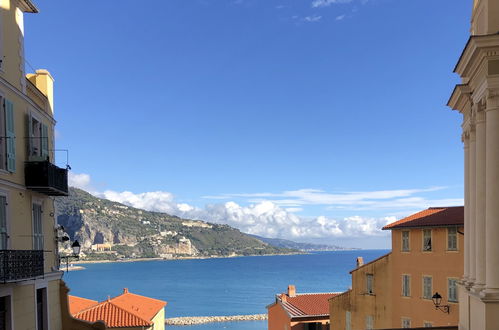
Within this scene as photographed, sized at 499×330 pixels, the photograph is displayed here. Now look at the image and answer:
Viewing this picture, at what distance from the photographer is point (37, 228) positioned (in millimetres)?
15266

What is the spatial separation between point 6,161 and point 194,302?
13406 cm

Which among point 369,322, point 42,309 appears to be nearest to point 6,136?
point 42,309

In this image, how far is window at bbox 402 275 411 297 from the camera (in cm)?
2748

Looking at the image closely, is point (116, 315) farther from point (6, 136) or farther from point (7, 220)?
point (6, 136)

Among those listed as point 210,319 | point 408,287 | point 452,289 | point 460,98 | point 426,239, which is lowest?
point 210,319

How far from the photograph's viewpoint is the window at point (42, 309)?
15438mm

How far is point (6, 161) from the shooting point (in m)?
12.6

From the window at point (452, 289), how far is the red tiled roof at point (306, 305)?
46.3ft

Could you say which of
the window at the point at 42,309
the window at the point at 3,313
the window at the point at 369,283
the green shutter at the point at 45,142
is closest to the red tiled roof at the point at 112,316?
the window at the point at 42,309

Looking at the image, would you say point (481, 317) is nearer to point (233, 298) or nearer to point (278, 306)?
point (278, 306)

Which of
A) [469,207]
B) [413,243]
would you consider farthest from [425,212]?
[469,207]

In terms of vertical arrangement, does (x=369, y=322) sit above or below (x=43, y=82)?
below

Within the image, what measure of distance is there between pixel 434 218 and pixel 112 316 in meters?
21.3

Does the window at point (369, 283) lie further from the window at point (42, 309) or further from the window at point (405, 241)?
the window at point (42, 309)
